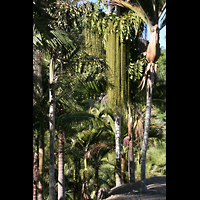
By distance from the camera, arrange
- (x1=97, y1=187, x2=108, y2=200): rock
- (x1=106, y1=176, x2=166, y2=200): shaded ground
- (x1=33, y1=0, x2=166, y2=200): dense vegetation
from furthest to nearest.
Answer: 1. (x1=97, y1=187, x2=108, y2=200): rock
2. (x1=33, y1=0, x2=166, y2=200): dense vegetation
3. (x1=106, y1=176, x2=166, y2=200): shaded ground

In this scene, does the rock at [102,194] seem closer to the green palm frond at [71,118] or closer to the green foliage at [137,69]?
the green palm frond at [71,118]

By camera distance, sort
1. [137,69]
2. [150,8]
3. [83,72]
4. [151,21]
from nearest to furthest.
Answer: [150,8]
[151,21]
[83,72]
[137,69]

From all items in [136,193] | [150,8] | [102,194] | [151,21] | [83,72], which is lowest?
[102,194]

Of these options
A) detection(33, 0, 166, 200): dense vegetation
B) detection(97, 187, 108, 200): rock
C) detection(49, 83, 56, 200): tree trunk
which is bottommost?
detection(97, 187, 108, 200): rock

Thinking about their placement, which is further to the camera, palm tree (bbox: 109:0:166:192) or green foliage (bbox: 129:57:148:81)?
green foliage (bbox: 129:57:148:81)

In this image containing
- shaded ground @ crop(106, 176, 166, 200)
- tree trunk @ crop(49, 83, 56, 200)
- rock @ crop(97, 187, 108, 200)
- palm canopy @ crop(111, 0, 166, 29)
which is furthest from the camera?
rock @ crop(97, 187, 108, 200)

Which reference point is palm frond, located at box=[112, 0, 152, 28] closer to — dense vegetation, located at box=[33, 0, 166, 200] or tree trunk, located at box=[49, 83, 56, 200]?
dense vegetation, located at box=[33, 0, 166, 200]

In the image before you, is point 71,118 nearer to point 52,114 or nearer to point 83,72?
point 52,114

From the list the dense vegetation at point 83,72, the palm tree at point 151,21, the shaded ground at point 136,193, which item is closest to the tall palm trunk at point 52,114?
the dense vegetation at point 83,72

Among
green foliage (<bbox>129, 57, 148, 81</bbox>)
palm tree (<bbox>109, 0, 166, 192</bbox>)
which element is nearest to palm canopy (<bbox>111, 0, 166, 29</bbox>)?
palm tree (<bbox>109, 0, 166, 192</bbox>)

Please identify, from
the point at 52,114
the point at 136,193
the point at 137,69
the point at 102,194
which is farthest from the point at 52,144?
Result: the point at 137,69
